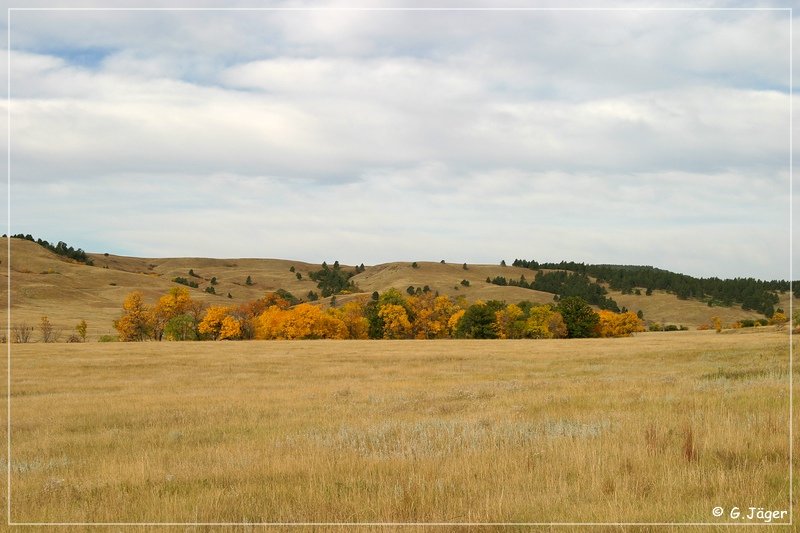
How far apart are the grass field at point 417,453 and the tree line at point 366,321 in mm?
78710

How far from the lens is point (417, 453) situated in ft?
34.4

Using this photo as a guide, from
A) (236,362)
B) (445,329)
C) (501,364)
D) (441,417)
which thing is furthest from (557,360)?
(445,329)

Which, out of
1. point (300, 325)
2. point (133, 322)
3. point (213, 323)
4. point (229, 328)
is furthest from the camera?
point (213, 323)

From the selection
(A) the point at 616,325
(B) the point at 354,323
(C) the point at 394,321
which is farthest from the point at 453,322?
(A) the point at 616,325

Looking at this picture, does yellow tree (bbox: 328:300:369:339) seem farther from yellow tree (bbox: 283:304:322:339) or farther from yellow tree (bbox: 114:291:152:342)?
yellow tree (bbox: 114:291:152:342)

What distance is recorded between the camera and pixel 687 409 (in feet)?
44.8

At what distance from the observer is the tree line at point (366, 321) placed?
337ft

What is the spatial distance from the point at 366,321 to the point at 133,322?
3784 centimetres

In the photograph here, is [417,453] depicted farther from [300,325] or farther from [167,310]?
[167,310]

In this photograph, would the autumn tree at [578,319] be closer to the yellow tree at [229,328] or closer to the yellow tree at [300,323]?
the yellow tree at [300,323]

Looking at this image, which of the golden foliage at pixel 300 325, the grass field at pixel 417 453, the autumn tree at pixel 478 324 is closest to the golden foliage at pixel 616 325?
the autumn tree at pixel 478 324

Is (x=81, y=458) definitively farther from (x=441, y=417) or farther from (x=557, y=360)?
(x=557, y=360)

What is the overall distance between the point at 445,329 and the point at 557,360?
7719cm

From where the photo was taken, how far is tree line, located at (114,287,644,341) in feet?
337
